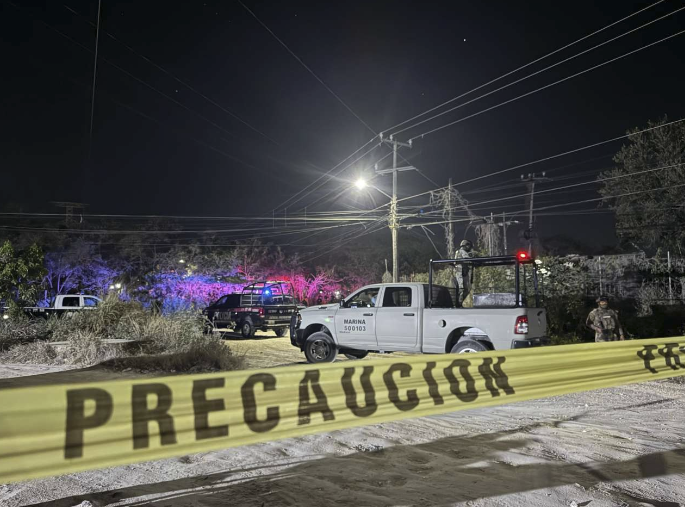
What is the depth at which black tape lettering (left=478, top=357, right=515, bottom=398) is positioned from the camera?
197 inches

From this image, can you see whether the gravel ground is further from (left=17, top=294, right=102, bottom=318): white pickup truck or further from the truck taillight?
(left=17, top=294, right=102, bottom=318): white pickup truck

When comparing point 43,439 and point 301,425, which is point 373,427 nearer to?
point 301,425

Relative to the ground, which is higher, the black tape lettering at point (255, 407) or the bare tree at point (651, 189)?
the bare tree at point (651, 189)

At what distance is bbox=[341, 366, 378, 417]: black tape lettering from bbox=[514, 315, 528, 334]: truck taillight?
6221 millimetres

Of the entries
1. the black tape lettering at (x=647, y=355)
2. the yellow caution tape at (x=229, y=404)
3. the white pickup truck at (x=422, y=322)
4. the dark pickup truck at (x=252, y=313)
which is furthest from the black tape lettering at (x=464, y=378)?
the dark pickup truck at (x=252, y=313)

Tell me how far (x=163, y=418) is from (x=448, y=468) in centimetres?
291

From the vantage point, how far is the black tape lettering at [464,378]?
4.75 metres

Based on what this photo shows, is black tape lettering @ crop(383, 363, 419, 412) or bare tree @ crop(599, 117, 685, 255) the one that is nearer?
black tape lettering @ crop(383, 363, 419, 412)

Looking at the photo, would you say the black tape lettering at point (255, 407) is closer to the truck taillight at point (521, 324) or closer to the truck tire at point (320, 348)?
the truck taillight at point (521, 324)

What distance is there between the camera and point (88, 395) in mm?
3076

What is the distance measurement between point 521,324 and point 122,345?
31.1 feet

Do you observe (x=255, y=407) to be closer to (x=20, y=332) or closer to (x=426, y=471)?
(x=426, y=471)

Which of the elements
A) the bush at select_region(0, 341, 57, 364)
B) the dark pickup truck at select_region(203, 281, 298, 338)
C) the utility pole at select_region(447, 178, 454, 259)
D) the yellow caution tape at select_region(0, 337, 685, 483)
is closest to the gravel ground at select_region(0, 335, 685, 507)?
the yellow caution tape at select_region(0, 337, 685, 483)

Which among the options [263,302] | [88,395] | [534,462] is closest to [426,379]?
[534,462]
